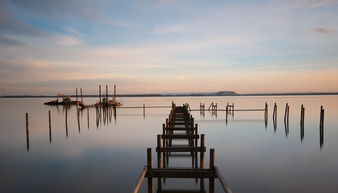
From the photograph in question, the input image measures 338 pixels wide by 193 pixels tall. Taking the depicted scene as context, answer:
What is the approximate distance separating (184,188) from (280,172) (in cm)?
589

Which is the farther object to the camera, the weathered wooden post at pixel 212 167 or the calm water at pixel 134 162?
the calm water at pixel 134 162

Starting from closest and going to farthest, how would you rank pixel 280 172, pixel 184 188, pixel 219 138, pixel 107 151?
pixel 184 188 → pixel 280 172 → pixel 107 151 → pixel 219 138

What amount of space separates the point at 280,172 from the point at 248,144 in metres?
8.00

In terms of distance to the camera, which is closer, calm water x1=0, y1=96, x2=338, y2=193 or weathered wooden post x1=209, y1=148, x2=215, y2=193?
weathered wooden post x1=209, y1=148, x2=215, y2=193

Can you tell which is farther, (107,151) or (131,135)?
(131,135)

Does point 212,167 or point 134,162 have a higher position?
point 212,167

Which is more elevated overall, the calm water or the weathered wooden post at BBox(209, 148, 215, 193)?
the weathered wooden post at BBox(209, 148, 215, 193)

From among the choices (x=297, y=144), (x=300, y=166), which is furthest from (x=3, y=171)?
(x=297, y=144)

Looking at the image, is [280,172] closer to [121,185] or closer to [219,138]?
[121,185]

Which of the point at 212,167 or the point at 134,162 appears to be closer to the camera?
the point at 212,167

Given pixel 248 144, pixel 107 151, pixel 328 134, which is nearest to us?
pixel 107 151

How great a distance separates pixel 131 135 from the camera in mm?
26812

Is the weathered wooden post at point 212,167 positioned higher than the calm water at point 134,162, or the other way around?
the weathered wooden post at point 212,167

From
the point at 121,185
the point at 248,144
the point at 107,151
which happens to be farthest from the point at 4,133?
the point at 248,144
